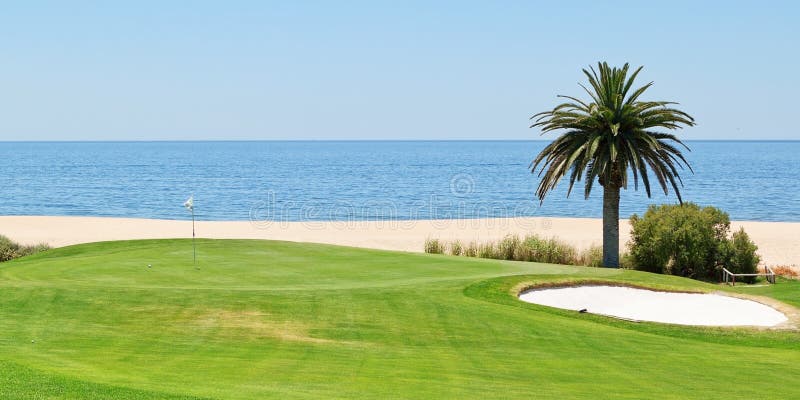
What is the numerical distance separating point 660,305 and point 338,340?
35.6ft

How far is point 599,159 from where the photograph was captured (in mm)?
36312

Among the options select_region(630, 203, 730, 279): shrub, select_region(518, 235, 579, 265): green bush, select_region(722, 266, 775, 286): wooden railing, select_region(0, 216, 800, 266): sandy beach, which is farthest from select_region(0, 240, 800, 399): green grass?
select_region(0, 216, 800, 266): sandy beach

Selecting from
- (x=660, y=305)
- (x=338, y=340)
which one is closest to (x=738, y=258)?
(x=660, y=305)

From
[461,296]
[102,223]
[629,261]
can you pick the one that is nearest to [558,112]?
[629,261]

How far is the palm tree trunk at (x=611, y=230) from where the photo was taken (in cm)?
3691

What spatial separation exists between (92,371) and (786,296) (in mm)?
20876

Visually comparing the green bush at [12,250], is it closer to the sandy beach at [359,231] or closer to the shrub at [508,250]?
the sandy beach at [359,231]

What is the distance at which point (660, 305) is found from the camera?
77.3 feet

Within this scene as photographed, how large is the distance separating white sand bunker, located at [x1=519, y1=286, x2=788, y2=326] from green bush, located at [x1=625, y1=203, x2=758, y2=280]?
38.7ft

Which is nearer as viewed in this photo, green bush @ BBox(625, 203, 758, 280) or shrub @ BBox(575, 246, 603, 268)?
green bush @ BBox(625, 203, 758, 280)

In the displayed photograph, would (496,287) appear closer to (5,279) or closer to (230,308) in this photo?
(230,308)

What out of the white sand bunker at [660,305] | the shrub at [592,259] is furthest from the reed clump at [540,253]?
the white sand bunker at [660,305]

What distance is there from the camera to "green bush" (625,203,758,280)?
36.2 metres

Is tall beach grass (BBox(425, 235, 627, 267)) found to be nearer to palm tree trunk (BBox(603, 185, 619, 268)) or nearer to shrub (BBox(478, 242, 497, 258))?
shrub (BBox(478, 242, 497, 258))
